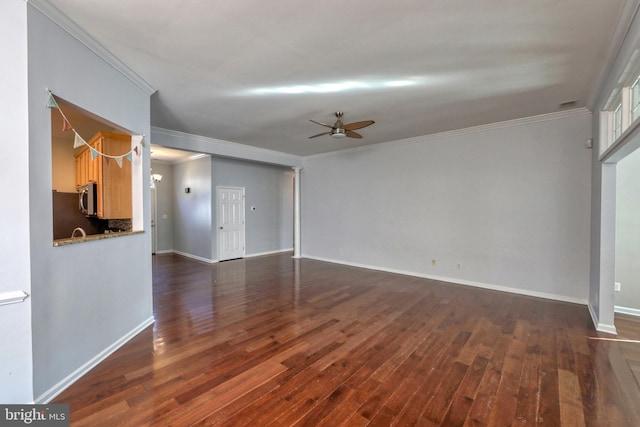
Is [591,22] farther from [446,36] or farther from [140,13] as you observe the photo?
[140,13]

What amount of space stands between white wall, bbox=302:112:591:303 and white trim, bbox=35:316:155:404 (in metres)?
4.59

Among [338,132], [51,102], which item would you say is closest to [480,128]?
[338,132]

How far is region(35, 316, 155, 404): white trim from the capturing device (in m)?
1.95

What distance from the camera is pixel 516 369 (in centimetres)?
238

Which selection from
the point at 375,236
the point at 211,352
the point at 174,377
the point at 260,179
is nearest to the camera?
the point at 174,377

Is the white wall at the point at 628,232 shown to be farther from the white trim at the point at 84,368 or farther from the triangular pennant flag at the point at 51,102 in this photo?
the triangular pennant flag at the point at 51,102

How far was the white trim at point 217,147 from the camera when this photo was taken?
16.3ft

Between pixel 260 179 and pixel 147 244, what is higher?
pixel 260 179

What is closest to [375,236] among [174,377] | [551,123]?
[551,123]

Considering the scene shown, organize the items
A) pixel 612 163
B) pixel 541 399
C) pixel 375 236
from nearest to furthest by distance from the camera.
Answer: pixel 541 399
pixel 612 163
pixel 375 236

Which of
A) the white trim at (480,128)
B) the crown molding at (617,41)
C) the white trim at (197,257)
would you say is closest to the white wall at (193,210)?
the white trim at (197,257)

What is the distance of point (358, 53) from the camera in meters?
2.53

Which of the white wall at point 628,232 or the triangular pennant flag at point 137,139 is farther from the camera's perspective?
the white wall at point 628,232

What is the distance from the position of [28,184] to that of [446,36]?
3227 millimetres
